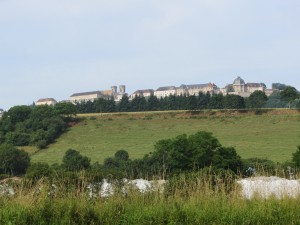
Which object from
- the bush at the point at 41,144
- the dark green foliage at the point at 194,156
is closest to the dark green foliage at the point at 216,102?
the bush at the point at 41,144

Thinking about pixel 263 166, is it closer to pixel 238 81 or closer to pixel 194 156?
pixel 194 156

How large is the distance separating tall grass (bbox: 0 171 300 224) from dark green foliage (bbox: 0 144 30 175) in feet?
101

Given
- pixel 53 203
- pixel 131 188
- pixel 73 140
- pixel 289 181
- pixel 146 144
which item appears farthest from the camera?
pixel 73 140

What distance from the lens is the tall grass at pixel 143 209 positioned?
6676mm

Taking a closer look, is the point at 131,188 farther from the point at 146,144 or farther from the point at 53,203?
the point at 146,144

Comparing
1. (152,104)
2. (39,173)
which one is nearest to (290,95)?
(152,104)

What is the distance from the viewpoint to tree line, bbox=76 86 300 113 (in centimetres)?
7944

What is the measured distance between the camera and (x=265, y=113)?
240 feet

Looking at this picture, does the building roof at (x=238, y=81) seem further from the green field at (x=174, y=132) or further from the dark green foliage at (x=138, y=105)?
the green field at (x=174, y=132)

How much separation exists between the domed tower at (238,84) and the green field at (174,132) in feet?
372

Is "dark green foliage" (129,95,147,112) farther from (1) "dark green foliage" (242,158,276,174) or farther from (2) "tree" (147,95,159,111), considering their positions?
(1) "dark green foliage" (242,158,276,174)

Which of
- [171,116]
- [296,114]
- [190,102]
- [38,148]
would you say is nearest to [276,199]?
[38,148]

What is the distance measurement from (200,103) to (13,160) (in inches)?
1991

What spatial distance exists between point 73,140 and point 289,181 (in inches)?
2347
